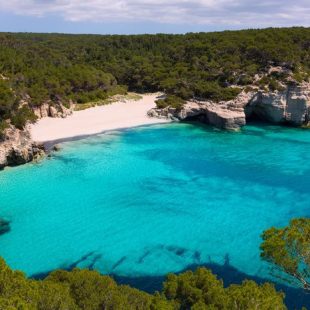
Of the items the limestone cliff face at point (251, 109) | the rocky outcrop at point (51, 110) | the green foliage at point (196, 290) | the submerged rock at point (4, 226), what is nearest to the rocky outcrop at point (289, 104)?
the limestone cliff face at point (251, 109)

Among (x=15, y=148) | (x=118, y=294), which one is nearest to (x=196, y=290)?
A: (x=118, y=294)

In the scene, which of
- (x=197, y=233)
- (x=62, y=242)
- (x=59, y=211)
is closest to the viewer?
(x=62, y=242)

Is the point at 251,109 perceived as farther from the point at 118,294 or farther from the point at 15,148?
the point at 118,294

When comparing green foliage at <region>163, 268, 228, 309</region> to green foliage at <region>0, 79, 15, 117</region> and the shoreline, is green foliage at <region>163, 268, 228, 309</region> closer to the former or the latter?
the shoreline

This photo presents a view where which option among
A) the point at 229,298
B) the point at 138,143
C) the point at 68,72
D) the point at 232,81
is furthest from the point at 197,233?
the point at 68,72

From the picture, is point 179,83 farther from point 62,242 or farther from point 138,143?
point 62,242
